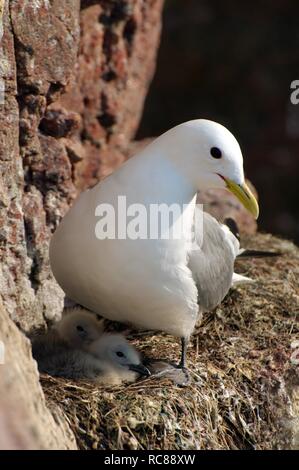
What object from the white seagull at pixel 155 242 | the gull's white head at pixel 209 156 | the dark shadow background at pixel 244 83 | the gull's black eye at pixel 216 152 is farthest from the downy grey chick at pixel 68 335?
the dark shadow background at pixel 244 83

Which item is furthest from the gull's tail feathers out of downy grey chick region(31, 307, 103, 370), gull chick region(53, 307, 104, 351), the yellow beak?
the yellow beak

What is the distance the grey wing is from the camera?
19.6 ft

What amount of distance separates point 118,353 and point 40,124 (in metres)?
1.52

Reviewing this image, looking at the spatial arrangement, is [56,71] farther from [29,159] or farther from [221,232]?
[221,232]

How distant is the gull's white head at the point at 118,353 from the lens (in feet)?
19.1

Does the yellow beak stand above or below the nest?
above

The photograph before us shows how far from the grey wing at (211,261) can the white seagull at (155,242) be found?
0.05ft

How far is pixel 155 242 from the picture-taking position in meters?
5.67

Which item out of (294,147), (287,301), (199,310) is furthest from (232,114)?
(199,310)

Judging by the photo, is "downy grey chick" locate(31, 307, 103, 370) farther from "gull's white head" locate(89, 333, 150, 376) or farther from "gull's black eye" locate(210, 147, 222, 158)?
"gull's black eye" locate(210, 147, 222, 158)

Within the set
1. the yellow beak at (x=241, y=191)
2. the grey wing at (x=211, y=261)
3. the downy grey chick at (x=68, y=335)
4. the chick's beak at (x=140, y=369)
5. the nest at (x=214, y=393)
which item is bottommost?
the nest at (x=214, y=393)

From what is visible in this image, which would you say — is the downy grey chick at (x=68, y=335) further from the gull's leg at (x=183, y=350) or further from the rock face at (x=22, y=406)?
the rock face at (x=22, y=406)

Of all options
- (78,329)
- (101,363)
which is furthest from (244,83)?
(101,363)

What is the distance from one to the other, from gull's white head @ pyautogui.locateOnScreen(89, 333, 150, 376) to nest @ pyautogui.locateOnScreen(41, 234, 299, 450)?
143mm
